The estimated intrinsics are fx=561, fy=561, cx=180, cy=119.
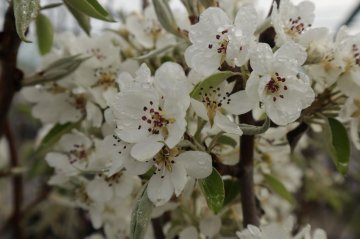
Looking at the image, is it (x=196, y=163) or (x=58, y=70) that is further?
(x=58, y=70)

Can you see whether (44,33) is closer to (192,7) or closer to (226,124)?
(192,7)

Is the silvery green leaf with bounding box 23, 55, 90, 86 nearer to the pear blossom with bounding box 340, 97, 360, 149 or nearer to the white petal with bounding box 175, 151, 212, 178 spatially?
the white petal with bounding box 175, 151, 212, 178

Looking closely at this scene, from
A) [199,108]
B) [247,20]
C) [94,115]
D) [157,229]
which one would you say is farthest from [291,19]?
[157,229]

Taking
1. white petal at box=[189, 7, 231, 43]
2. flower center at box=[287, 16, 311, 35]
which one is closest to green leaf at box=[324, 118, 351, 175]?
flower center at box=[287, 16, 311, 35]

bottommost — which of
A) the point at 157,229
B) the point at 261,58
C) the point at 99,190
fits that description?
the point at 157,229

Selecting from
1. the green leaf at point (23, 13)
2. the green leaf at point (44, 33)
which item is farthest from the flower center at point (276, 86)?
the green leaf at point (44, 33)

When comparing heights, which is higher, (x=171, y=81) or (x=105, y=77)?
(x=171, y=81)
